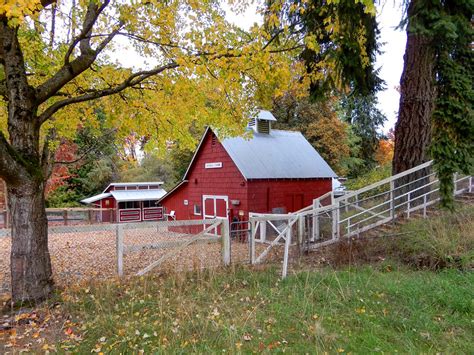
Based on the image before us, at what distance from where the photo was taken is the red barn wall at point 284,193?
16.2 meters

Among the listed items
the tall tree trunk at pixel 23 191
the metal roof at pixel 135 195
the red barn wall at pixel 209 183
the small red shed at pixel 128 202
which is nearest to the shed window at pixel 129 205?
the small red shed at pixel 128 202

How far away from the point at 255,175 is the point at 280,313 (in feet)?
36.6

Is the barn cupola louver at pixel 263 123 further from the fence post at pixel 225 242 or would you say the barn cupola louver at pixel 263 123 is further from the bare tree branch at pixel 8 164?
the bare tree branch at pixel 8 164

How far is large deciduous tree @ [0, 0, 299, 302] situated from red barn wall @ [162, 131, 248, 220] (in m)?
6.98

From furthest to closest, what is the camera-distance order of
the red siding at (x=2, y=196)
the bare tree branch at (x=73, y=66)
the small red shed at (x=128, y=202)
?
the small red shed at (x=128, y=202) → the red siding at (x=2, y=196) → the bare tree branch at (x=73, y=66)

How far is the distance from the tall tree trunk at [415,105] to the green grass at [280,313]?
4.64 m

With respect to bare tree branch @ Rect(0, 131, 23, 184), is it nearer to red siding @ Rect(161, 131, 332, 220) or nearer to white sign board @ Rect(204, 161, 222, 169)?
red siding @ Rect(161, 131, 332, 220)

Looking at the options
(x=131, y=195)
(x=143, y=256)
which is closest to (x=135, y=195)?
(x=131, y=195)

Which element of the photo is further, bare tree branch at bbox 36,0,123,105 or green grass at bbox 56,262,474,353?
bare tree branch at bbox 36,0,123,105

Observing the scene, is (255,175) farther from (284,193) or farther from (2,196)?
(2,196)

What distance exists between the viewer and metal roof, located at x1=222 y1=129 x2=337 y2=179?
1664 centimetres

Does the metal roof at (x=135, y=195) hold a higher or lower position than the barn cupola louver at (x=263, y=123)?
lower

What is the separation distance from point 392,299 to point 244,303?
87.6 inches

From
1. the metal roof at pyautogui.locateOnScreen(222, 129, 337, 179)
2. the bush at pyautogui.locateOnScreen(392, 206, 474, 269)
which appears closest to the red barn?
the metal roof at pyautogui.locateOnScreen(222, 129, 337, 179)
